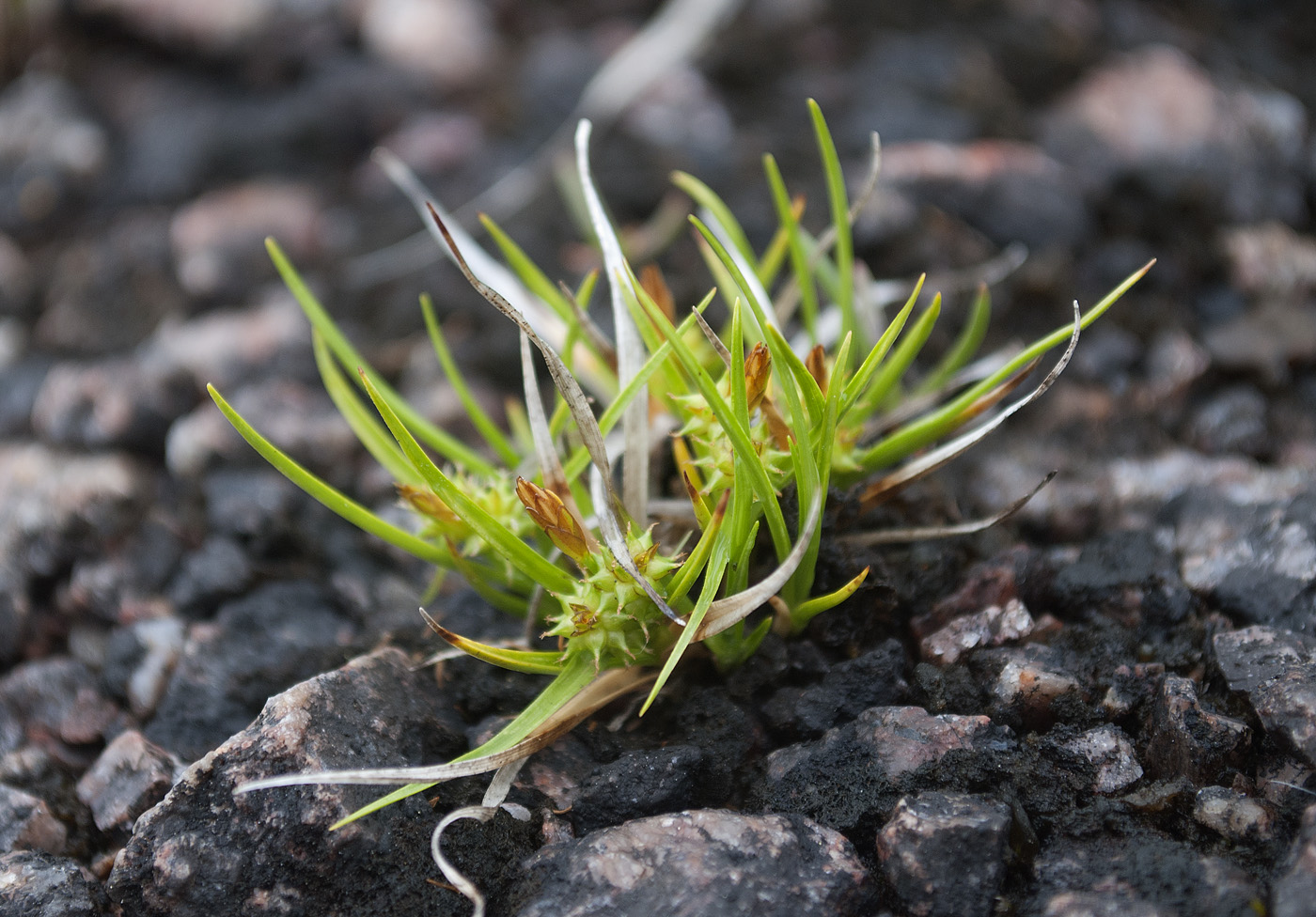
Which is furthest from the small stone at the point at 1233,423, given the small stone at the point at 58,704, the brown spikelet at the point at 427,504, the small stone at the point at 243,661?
the small stone at the point at 58,704

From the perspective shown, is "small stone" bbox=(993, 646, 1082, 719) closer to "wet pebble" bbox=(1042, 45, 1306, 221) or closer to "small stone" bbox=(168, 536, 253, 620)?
"small stone" bbox=(168, 536, 253, 620)

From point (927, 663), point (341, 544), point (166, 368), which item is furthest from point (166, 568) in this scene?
point (927, 663)

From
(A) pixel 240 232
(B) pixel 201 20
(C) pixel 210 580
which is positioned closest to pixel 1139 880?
(C) pixel 210 580

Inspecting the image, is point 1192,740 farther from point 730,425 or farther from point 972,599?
point 730,425

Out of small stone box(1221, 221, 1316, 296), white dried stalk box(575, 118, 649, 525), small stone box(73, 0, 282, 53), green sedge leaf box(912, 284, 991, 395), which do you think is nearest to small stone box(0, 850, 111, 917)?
white dried stalk box(575, 118, 649, 525)

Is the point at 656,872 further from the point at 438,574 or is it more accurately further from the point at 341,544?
the point at 341,544

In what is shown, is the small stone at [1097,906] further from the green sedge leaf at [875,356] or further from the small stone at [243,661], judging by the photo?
the small stone at [243,661]
